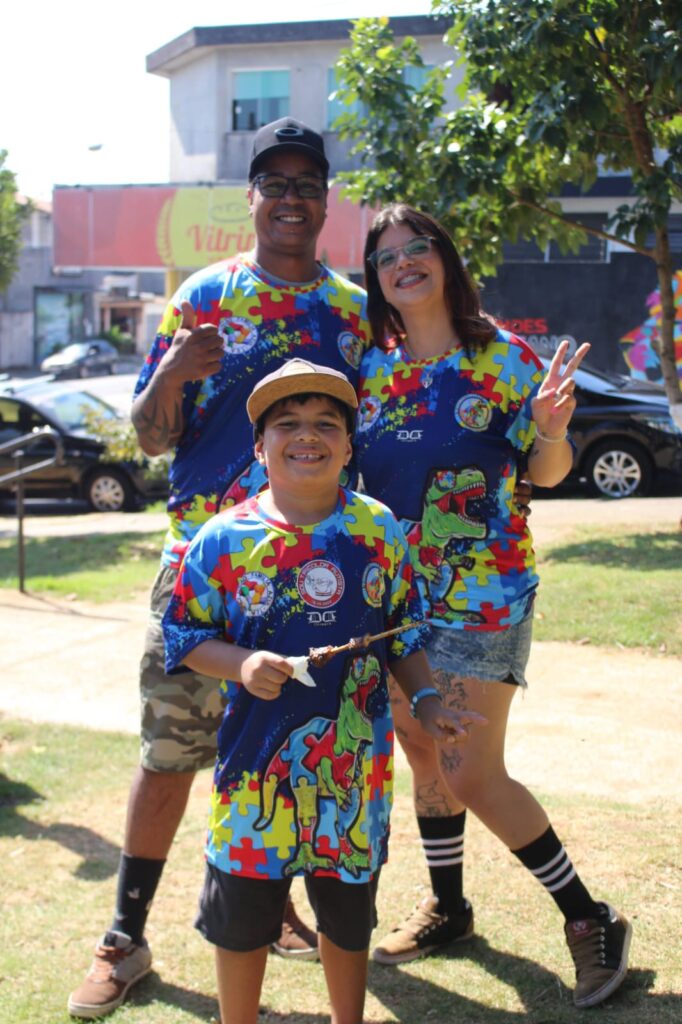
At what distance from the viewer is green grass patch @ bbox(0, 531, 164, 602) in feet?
30.9

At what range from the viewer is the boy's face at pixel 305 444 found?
2.67m

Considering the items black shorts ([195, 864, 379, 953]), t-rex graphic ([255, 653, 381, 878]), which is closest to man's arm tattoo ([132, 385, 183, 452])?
t-rex graphic ([255, 653, 381, 878])

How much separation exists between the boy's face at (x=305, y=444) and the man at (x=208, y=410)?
0.53 m

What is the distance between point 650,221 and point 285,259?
15.1 ft

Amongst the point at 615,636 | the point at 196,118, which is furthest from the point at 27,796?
the point at 196,118

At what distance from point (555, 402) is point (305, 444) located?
747mm

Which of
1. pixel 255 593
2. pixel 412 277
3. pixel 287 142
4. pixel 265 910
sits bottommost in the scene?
pixel 265 910

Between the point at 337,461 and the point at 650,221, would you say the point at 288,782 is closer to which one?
the point at 337,461

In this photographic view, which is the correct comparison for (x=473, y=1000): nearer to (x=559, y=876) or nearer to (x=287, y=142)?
(x=559, y=876)

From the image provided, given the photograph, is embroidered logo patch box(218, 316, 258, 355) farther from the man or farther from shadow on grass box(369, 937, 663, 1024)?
shadow on grass box(369, 937, 663, 1024)

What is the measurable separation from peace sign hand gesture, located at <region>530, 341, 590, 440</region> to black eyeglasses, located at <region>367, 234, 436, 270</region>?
0.47 m

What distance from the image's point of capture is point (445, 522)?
3.23 m

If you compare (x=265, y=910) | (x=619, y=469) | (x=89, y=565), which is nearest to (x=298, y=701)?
(x=265, y=910)

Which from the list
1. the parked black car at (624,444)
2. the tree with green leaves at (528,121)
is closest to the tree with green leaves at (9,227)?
the parked black car at (624,444)
